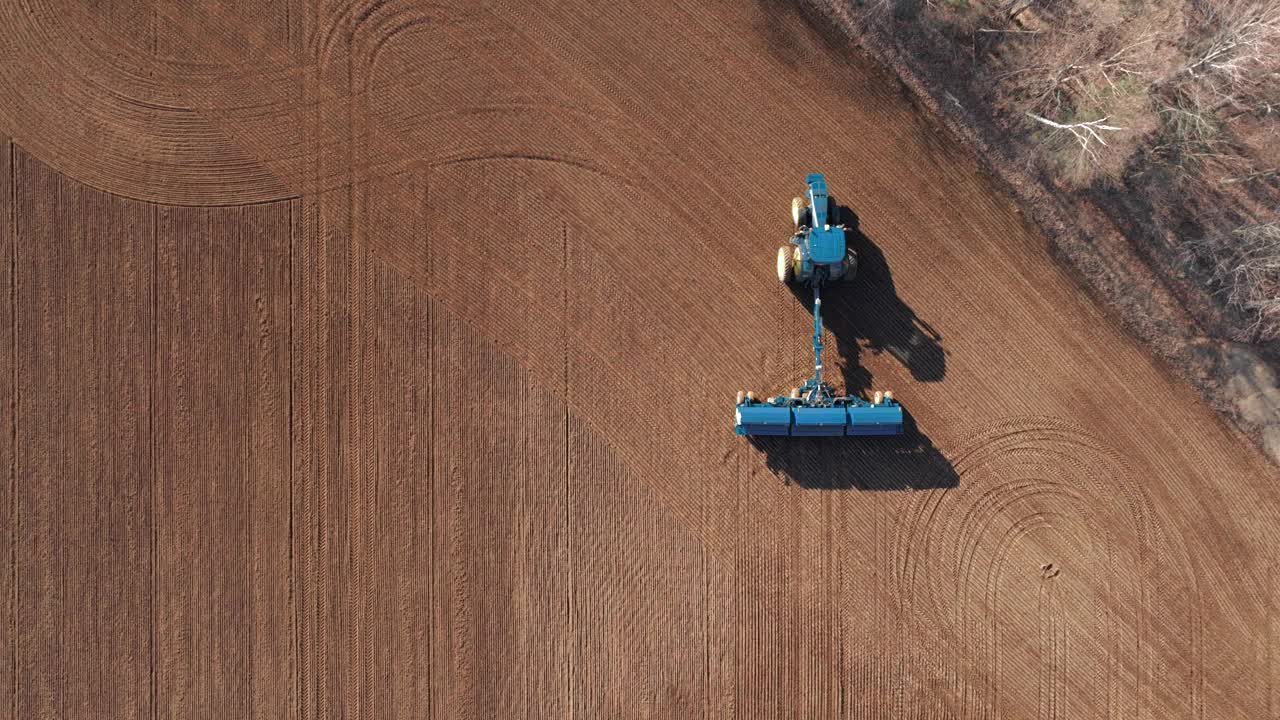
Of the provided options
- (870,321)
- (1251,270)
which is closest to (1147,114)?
(1251,270)

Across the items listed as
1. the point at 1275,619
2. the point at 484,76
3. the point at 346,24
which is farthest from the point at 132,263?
the point at 1275,619

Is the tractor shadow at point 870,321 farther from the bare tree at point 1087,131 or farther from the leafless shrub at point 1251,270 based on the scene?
the leafless shrub at point 1251,270

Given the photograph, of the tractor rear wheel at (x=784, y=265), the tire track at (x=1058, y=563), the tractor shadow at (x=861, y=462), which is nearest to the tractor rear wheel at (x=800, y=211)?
the tractor rear wheel at (x=784, y=265)

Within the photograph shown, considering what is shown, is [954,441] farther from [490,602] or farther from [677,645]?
[490,602]

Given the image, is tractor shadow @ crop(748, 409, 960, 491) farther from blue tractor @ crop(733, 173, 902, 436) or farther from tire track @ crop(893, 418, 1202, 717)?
tire track @ crop(893, 418, 1202, 717)

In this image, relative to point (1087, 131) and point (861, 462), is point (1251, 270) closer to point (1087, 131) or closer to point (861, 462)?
point (1087, 131)

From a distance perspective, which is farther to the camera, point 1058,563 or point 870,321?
point 870,321
